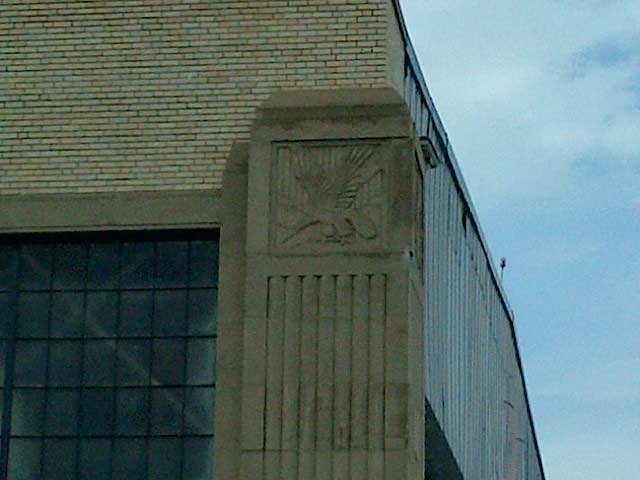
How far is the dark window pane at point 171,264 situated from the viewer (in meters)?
21.3

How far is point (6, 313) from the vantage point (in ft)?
70.3

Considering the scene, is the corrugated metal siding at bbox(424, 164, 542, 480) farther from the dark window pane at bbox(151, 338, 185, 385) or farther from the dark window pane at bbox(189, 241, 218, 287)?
the dark window pane at bbox(151, 338, 185, 385)

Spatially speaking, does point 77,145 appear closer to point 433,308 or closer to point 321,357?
point 321,357

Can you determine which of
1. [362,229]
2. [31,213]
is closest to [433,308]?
[362,229]

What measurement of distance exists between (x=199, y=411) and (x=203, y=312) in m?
1.27

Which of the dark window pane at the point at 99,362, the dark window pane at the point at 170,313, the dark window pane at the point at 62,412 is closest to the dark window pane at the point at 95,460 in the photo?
the dark window pane at the point at 62,412

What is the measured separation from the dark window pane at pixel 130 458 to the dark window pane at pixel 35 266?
2.35m

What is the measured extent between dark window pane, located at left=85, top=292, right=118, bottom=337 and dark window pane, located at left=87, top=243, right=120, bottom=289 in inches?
5.3

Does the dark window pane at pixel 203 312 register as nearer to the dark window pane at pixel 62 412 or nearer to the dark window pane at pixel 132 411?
the dark window pane at pixel 132 411

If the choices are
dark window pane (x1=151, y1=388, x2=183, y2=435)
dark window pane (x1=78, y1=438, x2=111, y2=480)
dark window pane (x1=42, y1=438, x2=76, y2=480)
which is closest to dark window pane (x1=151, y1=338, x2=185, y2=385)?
dark window pane (x1=151, y1=388, x2=183, y2=435)

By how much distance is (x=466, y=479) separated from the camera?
29.9 meters

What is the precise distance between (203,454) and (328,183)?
3.68 metres

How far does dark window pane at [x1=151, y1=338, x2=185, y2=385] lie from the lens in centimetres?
2092

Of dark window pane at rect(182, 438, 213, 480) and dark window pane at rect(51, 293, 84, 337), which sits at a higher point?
dark window pane at rect(51, 293, 84, 337)
